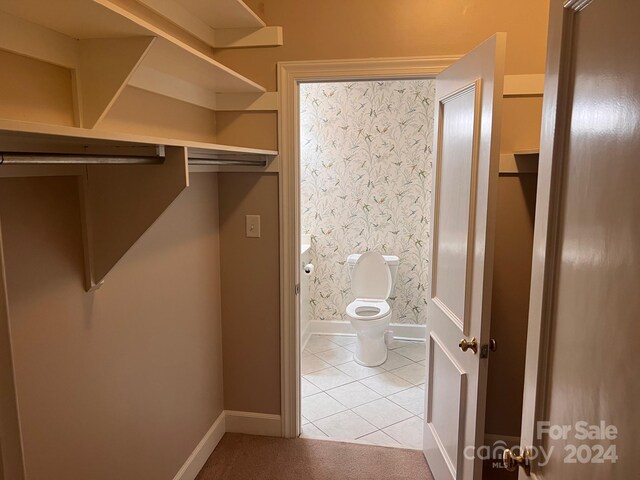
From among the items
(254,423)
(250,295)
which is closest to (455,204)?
(250,295)

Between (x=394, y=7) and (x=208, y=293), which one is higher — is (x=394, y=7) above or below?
above

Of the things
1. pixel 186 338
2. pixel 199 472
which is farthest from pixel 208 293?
pixel 199 472

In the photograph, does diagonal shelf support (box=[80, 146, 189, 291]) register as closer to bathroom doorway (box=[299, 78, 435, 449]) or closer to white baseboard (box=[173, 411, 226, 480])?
white baseboard (box=[173, 411, 226, 480])

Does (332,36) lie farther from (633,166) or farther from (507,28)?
(633,166)

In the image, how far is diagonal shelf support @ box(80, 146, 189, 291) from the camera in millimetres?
1329

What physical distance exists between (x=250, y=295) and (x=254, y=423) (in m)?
0.74

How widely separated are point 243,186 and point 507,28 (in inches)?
57.4

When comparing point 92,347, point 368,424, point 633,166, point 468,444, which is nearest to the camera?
point 633,166

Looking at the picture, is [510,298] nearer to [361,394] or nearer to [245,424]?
[361,394]

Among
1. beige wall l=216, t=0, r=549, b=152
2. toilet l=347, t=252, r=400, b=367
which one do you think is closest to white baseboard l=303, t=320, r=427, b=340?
toilet l=347, t=252, r=400, b=367

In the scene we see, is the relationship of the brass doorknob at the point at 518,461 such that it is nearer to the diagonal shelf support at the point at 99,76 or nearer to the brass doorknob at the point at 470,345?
the brass doorknob at the point at 470,345

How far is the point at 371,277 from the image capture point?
3.88 meters

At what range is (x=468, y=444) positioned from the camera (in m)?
1.72

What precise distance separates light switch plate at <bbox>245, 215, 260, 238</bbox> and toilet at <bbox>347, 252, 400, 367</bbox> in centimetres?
141
